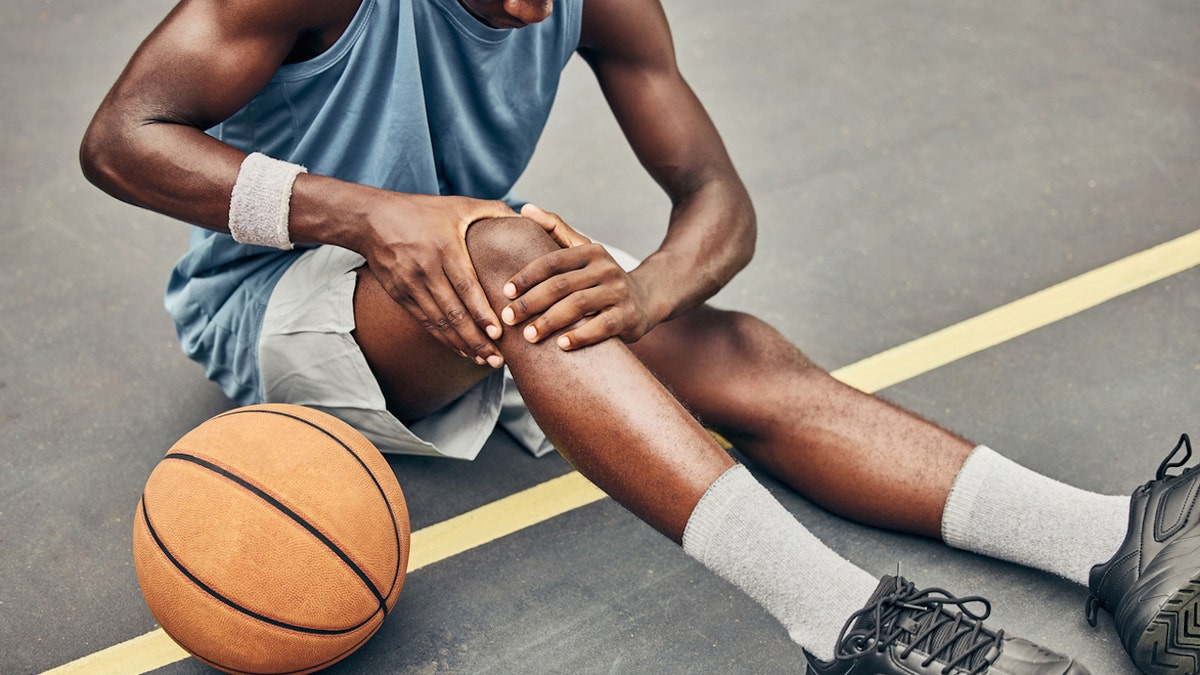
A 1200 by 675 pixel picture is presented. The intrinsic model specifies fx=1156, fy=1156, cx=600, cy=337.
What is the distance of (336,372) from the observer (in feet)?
8.13

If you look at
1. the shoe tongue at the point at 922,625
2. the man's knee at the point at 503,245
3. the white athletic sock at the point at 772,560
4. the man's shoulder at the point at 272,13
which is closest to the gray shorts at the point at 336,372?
the man's knee at the point at 503,245

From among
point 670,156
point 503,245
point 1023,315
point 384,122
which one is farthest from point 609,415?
point 1023,315

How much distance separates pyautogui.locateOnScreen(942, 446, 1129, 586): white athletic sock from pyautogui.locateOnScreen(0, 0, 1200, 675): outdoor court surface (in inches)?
4.1

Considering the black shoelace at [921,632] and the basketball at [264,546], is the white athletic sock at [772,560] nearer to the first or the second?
the black shoelace at [921,632]

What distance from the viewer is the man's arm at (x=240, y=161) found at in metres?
2.16

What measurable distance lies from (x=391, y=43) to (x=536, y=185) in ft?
5.51

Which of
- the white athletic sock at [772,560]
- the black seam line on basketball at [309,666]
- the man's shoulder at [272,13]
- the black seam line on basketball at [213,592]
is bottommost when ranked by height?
the black seam line on basketball at [309,666]

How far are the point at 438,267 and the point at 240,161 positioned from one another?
467 mm

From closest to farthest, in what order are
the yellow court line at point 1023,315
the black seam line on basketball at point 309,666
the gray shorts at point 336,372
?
the black seam line on basketball at point 309,666
the gray shorts at point 336,372
the yellow court line at point 1023,315

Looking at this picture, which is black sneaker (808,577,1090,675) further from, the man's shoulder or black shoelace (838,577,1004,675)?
the man's shoulder

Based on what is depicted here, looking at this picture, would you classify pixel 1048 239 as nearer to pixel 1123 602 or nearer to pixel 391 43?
pixel 1123 602

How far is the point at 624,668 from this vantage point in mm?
2293

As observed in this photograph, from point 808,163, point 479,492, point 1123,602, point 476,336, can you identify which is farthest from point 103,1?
point 1123,602

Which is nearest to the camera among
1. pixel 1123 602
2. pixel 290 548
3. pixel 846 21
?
pixel 290 548
